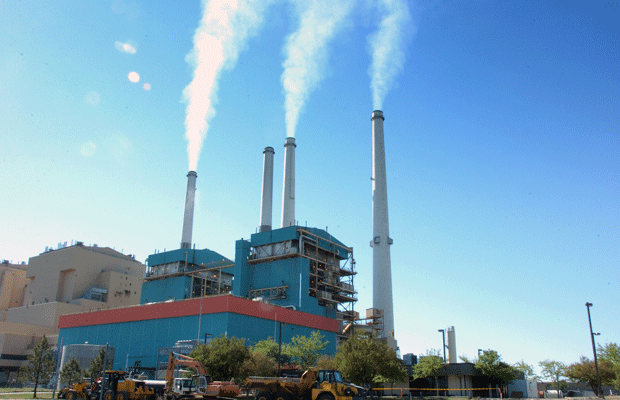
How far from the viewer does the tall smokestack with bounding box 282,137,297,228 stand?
8069 cm

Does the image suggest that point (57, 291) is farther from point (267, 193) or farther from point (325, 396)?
point (325, 396)

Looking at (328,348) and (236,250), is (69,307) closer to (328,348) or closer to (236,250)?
(236,250)

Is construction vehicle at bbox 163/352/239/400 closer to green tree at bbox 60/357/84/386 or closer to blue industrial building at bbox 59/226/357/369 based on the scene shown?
blue industrial building at bbox 59/226/357/369

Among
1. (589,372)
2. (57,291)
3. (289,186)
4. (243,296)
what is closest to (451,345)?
(589,372)

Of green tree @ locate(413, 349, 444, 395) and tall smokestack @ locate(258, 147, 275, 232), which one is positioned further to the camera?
tall smokestack @ locate(258, 147, 275, 232)

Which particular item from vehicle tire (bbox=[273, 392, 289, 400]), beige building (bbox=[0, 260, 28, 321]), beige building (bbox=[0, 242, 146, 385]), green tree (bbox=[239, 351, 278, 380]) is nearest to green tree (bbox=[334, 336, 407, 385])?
green tree (bbox=[239, 351, 278, 380])

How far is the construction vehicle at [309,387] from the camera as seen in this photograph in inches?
1004

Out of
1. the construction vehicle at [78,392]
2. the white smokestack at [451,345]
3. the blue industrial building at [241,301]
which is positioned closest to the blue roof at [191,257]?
the blue industrial building at [241,301]

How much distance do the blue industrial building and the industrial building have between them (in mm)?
111

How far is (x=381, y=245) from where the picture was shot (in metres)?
66.9

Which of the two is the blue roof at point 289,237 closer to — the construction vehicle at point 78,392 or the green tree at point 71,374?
the green tree at point 71,374

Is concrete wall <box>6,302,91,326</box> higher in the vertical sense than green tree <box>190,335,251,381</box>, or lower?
higher

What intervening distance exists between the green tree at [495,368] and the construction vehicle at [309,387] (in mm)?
21103

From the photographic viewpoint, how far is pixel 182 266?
82875 mm
